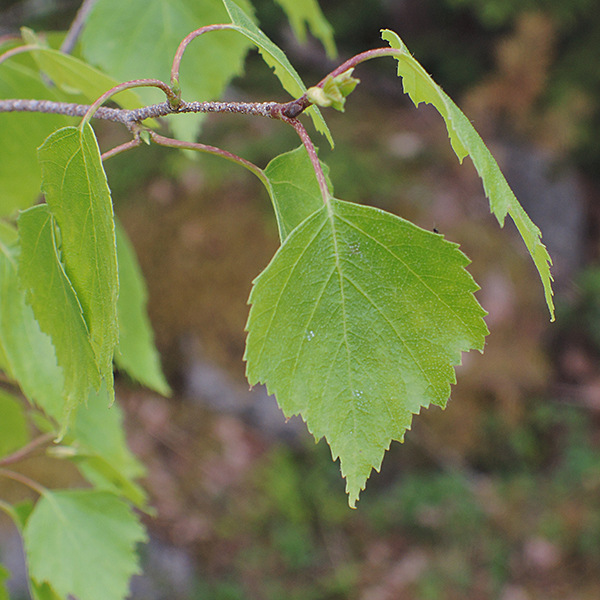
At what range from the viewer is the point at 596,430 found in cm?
234

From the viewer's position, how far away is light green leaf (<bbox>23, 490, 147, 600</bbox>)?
523mm

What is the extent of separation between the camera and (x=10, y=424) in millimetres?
662

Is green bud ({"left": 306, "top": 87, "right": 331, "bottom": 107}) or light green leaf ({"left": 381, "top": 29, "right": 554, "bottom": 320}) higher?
green bud ({"left": 306, "top": 87, "right": 331, "bottom": 107})

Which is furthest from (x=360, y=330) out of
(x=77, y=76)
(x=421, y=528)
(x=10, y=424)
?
(x=421, y=528)

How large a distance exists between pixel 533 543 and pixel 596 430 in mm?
555

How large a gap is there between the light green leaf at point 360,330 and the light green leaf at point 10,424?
459 millimetres

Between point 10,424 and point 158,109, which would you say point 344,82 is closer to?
point 158,109

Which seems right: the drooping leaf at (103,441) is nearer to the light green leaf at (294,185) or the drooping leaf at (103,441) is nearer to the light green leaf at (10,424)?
the light green leaf at (10,424)

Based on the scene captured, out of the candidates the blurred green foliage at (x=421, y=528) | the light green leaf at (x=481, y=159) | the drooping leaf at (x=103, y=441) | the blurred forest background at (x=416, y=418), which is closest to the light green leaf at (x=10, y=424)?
the drooping leaf at (x=103, y=441)

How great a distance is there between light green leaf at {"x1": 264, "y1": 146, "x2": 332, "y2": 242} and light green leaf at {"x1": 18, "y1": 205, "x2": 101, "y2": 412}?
0.14 m

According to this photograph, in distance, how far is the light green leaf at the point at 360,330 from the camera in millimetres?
312

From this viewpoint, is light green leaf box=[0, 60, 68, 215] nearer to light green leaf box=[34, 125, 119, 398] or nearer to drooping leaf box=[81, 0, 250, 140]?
drooping leaf box=[81, 0, 250, 140]

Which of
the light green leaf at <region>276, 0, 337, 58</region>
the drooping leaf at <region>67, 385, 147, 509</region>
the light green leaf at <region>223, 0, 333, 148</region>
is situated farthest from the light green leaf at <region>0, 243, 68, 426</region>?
the light green leaf at <region>276, 0, 337, 58</region>

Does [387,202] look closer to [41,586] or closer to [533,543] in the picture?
[533,543]
